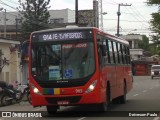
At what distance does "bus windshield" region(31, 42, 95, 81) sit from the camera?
15.5 meters

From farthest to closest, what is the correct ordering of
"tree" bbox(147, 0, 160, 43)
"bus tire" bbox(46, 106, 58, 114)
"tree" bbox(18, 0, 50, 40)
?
1. "tree" bbox(18, 0, 50, 40)
2. "tree" bbox(147, 0, 160, 43)
3. "bus tire" bbox(46, 106, 58, 114)

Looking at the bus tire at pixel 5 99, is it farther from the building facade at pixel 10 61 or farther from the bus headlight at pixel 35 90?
the building facade at pixel 10 61

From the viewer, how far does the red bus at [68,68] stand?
15.4 m

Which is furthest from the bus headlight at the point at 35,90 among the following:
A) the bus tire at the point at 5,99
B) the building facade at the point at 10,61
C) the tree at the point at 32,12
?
the tree at the point at 32,12

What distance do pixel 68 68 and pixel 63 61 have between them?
0.31 m

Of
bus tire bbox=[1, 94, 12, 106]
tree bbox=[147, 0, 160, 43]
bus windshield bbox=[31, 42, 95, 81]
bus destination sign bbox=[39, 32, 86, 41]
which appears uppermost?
tree bbox=[147, 0, 160, 43]

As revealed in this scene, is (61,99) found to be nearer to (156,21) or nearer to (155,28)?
(156,21)

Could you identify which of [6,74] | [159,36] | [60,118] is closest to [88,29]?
[60,118]

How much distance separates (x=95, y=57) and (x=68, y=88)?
1.41 m

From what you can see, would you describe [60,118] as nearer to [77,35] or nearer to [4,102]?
[77,35]

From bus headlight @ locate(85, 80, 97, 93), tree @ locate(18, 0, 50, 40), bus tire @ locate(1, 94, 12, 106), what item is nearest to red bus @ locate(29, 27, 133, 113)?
bus headlight @ locate(85, 80, 97, 93)

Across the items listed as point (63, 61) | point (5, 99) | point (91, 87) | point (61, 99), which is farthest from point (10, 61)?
point (91, 87)

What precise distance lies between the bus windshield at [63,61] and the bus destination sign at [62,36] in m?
0.21

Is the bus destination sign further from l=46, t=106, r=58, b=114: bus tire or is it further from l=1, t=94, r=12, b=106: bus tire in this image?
l=1, t=94, r=12, b=106: bus tire
